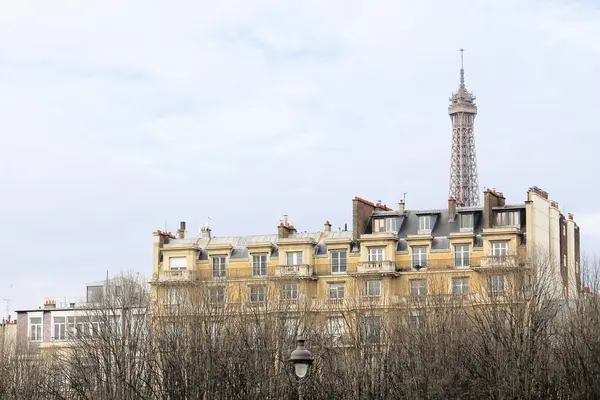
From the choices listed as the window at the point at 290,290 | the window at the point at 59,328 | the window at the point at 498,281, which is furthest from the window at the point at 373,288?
the window at the point at 59,328

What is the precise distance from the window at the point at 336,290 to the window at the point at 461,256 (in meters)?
7.59

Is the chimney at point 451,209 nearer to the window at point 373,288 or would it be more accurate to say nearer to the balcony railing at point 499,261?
the balcony railing at point 499,261

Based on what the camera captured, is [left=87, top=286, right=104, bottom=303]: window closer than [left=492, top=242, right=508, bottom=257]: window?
Yes

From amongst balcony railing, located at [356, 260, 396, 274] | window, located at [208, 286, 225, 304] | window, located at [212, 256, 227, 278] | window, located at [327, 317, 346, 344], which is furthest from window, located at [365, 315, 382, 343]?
window, located at [212, 256, 227, 278]

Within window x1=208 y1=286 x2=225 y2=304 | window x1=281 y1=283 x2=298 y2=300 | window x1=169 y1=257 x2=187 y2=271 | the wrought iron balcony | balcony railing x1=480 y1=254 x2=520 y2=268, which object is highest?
window x1=169 y1=257 x2=187 y2=271

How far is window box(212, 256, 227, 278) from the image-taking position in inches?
4203

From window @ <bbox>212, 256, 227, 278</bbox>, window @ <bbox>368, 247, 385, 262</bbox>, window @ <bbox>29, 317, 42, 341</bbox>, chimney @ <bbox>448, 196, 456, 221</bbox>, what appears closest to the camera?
window @ <bbox>368, 247, 385, 262</bbox>

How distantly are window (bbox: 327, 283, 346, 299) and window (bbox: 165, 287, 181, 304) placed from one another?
32.3ft

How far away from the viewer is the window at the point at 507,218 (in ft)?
332

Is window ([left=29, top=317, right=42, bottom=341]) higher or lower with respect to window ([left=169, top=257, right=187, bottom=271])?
lower

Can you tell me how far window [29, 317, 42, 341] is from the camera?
115 metres

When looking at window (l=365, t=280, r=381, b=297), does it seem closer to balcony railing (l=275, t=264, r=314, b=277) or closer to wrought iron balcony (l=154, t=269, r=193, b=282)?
balcony railing (l=275, t=264, r=314, b=277)

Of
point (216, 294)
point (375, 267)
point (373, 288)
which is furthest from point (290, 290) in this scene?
point (216, 294)

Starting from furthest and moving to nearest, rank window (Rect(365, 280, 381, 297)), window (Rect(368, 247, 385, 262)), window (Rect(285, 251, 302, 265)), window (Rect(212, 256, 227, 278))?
1. window (Rect(212, 256, 227, 278))
2. window (Rect(285, 251, 302, 265))
3. window (Rect(368, 247, 385, 262))
4. window (Rect(365, 280, 381, 297))
